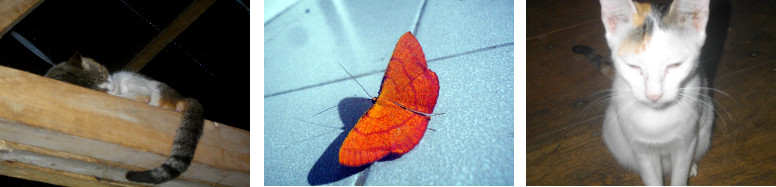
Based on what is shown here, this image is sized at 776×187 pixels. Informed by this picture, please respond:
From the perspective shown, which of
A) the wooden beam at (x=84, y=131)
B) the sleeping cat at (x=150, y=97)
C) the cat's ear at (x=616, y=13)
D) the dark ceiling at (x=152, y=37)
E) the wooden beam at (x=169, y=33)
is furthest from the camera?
the wooden beam at (x=169, y=33)

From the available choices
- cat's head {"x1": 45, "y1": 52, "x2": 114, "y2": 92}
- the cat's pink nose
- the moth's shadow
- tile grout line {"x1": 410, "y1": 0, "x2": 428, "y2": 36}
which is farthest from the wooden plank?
the cat's pink nose

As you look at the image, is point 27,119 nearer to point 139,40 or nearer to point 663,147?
point 139,40

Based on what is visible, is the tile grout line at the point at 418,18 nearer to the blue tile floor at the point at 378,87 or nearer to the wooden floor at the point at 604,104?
the blue tile floor at the point at 378,87

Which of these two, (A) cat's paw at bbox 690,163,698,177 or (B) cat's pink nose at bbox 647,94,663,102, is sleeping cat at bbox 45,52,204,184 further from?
(A) cat's paw at bbox 690,163,698,177

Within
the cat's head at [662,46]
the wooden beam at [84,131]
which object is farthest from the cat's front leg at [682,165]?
the wooden beam at [84,131]

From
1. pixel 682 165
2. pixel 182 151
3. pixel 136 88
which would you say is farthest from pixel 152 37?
pixel 682 165

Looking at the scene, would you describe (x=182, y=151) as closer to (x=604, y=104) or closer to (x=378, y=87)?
(x=378, y=87)
